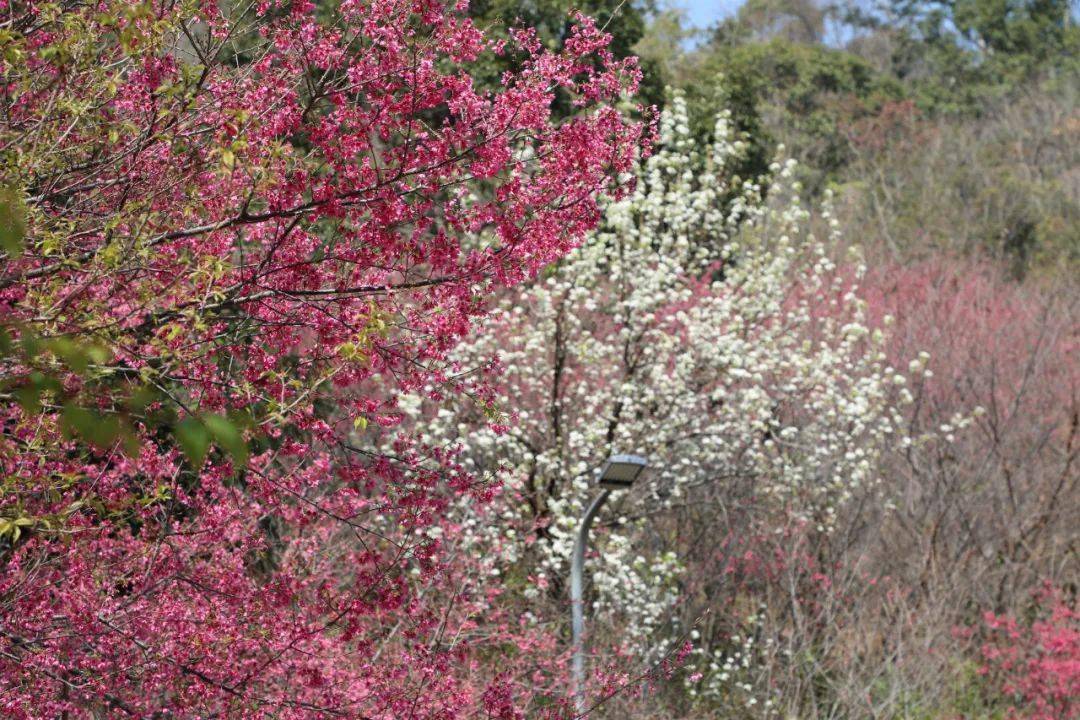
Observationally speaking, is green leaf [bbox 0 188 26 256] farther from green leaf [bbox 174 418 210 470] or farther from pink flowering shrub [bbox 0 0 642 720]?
pink flowering shrub [bbox 0 0 642 720]

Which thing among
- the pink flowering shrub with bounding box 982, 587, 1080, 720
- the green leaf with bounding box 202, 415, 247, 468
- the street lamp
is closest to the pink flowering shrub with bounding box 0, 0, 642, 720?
the green leaf with bounding box 202, 415, 247, 468

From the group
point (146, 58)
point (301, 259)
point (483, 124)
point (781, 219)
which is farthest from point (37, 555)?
point (781, 219)

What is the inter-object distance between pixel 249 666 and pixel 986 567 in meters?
9.42

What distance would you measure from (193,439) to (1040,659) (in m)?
12.0

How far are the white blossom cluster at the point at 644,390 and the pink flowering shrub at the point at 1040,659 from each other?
2154mm

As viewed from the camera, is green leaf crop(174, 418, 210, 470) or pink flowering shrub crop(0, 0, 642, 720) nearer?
green leaf crop(174, 418, 210, 470)

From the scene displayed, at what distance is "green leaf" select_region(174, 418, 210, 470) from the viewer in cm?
186

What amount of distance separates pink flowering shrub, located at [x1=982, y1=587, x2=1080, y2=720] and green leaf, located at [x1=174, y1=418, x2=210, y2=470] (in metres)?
11.1

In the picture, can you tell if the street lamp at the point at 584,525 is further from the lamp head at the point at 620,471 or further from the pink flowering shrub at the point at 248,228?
the pink flowering shrub at the point at 248,228

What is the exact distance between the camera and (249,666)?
580 centimetres

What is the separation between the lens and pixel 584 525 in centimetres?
876

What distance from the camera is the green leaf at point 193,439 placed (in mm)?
1864

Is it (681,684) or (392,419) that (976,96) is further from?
(392,419)

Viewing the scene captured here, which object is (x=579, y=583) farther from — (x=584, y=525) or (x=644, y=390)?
(x=644, y=390)
